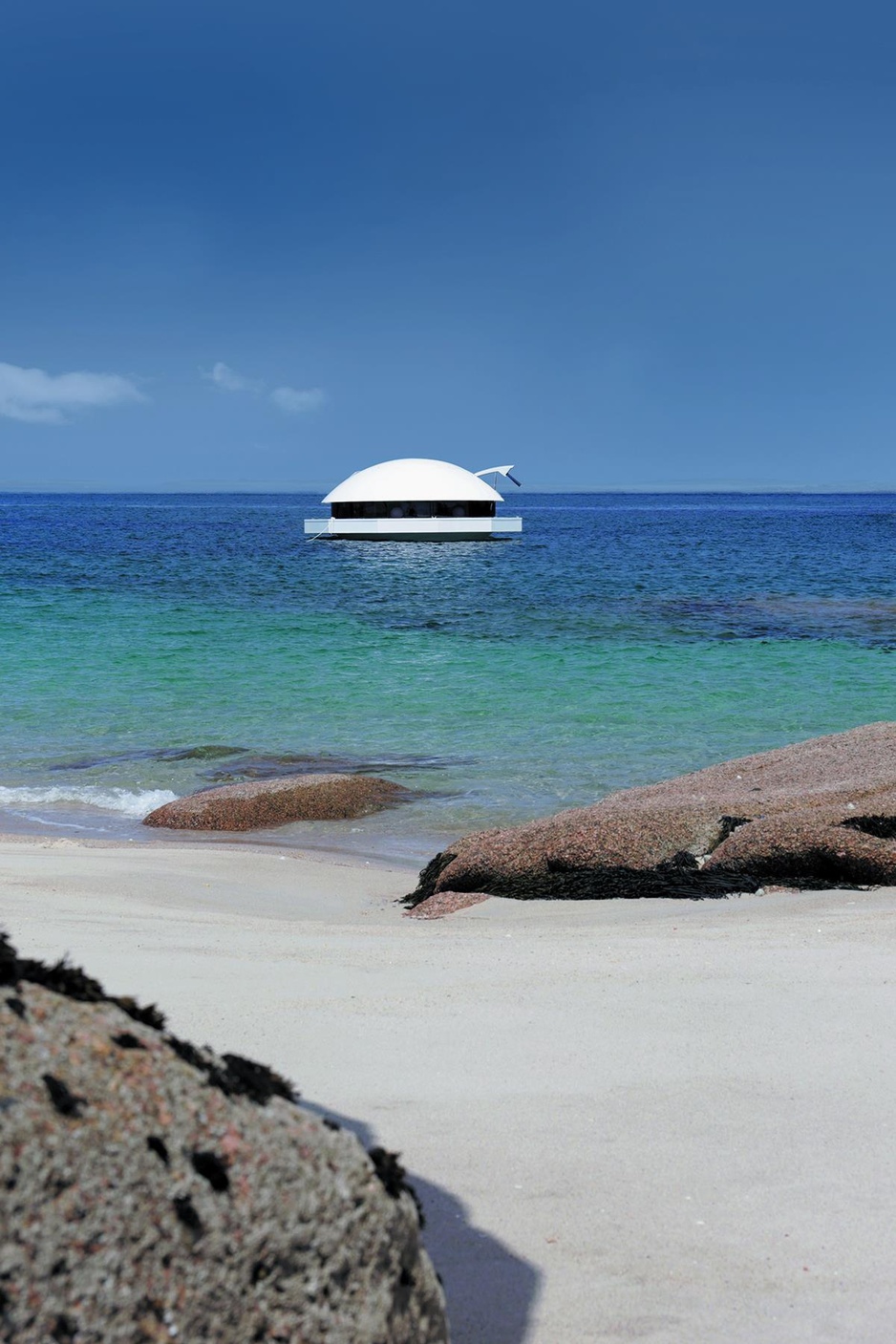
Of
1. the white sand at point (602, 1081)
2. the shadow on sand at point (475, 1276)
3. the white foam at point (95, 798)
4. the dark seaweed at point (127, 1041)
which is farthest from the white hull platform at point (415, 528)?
the dark seaweed at point (127, 1041)

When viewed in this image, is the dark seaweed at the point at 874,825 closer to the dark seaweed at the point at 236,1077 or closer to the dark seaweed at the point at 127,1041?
the dark seaweed at the point at 236,1077

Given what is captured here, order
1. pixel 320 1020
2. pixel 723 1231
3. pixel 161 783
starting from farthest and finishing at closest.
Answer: pixel 161 783 < pixel 320 1020 < pixel 723 1231

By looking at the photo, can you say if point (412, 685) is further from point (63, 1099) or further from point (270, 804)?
point (63, 1099)

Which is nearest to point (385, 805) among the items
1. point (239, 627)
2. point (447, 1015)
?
point (447, 1015)

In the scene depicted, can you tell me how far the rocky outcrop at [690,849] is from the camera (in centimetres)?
728

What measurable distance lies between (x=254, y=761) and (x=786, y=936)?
9.61 meters

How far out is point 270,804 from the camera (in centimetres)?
1138

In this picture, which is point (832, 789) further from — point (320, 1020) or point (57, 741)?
point (57, 741)

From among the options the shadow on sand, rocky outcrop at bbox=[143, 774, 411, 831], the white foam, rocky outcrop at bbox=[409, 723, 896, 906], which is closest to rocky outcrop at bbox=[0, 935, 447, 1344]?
the shadow on sand

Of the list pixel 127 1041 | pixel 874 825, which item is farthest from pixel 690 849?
pixel 127 1041

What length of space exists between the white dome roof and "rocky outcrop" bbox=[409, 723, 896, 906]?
63.9 metres

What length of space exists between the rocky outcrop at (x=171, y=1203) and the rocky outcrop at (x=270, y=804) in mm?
9356

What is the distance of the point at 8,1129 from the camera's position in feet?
5.27

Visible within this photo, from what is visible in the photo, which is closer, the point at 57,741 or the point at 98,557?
the point at 57,741
